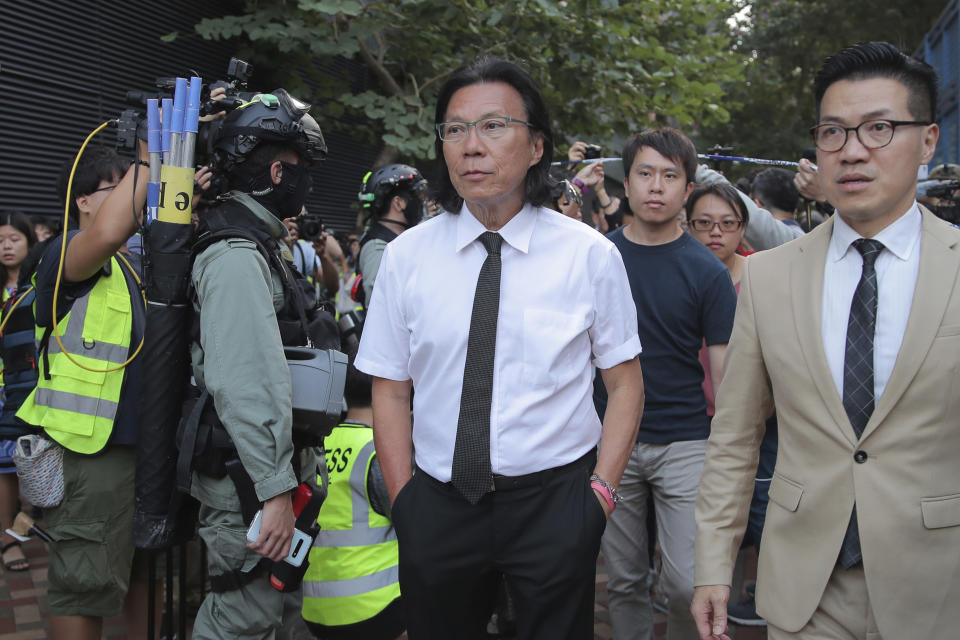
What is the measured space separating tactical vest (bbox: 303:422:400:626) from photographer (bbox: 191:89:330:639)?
0.26 metres

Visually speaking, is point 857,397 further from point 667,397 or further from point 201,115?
point 201,115

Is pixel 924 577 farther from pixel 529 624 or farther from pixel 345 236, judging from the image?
pixel 345 236

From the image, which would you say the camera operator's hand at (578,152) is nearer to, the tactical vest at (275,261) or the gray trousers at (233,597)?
the tactical vest at (275,261)

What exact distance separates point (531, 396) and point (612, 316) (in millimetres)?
384

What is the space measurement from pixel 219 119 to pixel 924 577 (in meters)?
2.59

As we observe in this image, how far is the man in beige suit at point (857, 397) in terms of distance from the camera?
195 centimetres

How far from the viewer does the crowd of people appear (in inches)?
80.6

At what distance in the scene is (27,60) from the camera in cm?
769

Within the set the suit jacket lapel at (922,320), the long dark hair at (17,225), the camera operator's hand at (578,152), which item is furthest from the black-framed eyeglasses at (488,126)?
the long dark hair at (17,225)

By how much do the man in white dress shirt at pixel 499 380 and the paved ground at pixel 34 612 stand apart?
203 centimetres

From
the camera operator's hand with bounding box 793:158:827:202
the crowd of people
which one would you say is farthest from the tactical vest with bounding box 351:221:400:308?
the camera operator's hand with bounding box 793:158:827:202

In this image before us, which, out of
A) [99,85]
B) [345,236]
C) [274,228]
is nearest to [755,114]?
[345,236]

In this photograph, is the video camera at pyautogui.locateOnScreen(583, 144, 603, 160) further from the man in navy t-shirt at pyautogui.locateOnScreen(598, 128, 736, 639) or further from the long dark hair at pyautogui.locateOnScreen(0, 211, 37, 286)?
the long dark hair at pyautogui.locateOnScreen(0, 211, 37, 286)

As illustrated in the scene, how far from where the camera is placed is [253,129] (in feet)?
9.80
